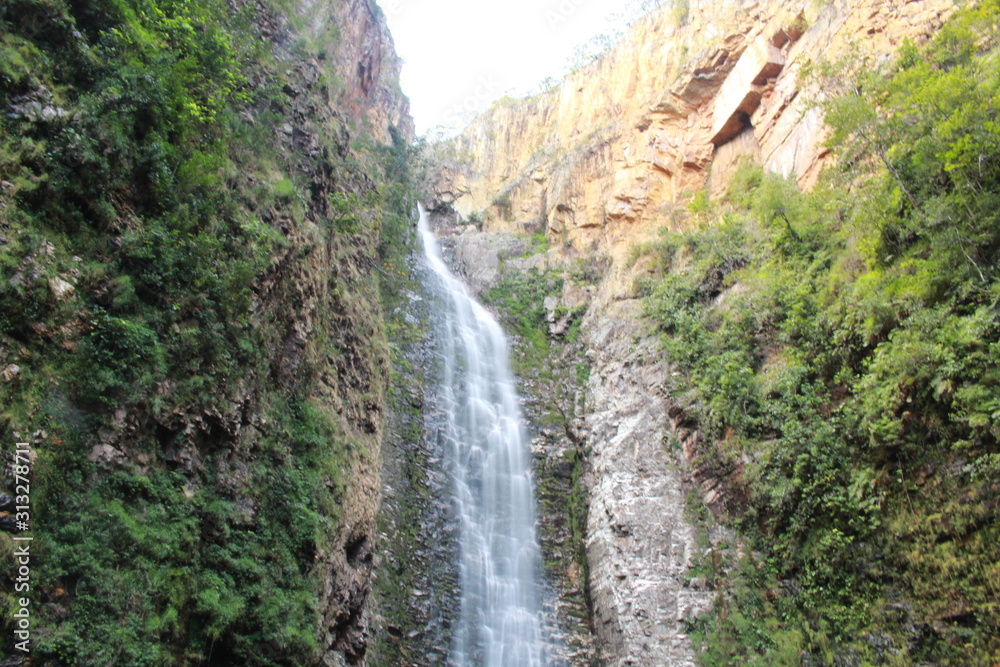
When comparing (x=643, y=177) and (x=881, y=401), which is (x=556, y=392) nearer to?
(x=643, y=177)

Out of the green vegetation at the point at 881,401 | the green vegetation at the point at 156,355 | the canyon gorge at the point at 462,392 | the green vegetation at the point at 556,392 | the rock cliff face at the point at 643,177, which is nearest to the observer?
the green vegetation at the point at 156,355

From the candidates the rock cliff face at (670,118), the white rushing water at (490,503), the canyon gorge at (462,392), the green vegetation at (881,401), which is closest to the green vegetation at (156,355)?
the canyon gorge at (462,392)

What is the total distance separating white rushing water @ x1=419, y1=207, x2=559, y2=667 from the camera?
13.6 m

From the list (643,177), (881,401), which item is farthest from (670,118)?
(881,401)

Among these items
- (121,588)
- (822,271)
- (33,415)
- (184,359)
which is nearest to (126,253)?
(184,359)

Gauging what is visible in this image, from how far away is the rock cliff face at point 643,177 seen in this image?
13.7m

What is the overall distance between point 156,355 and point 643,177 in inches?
945

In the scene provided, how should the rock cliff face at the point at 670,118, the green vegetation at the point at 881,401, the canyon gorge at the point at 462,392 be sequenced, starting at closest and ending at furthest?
the canyon gorge at the point at 462,392
the green vegetation at the point at 881,401
the rock cliff face at the point at 670,118

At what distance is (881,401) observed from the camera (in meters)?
9.12

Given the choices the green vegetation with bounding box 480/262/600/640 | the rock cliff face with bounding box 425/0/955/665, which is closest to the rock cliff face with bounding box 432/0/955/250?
the rock cliff face with bounding box 425/0/955/665

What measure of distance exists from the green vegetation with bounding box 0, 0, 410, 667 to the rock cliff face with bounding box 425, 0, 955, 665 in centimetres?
744

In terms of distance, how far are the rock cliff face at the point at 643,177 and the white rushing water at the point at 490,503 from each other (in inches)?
71.1

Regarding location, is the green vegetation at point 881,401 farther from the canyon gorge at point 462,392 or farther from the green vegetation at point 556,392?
the green vegetation at point 556,392

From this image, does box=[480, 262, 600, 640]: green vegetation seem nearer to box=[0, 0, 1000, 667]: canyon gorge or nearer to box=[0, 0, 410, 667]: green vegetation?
box=[0, 0, 1000, 667]: canyon gorge
